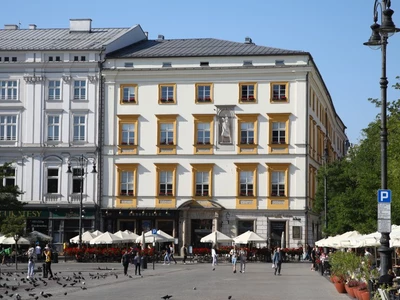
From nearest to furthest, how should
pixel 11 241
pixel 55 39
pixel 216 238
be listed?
1. pixel 11 241
2. pixel 216 238
3. pixel 55 39

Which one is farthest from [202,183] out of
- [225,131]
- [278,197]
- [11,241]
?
[11,241]

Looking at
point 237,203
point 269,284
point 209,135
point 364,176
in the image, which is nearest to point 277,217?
point 237,203

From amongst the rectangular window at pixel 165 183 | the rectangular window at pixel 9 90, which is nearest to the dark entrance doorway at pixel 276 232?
the rectangular window at pixel 165 183

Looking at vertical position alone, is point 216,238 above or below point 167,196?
below

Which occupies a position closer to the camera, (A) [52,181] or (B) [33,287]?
(B) [33,287]

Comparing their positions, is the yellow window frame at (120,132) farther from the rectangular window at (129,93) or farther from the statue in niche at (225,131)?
the statue in niche at (225,131)

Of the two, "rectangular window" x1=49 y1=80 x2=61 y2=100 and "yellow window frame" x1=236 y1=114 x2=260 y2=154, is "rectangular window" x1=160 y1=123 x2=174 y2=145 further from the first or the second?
"rectangular window" x1=49 y1=80 x2=61 y2=100

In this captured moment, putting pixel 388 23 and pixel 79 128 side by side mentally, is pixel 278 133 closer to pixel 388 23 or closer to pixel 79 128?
pixel 79 128

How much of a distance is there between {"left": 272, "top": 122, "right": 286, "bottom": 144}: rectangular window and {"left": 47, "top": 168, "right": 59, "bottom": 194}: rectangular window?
60.3 feet

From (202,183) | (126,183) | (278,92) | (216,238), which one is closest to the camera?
(216,238)

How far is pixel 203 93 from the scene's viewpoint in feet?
250

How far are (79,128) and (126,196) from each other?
6997 mm

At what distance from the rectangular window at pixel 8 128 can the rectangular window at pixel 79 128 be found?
5087 millimetres

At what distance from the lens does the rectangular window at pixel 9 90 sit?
77.4 meters
